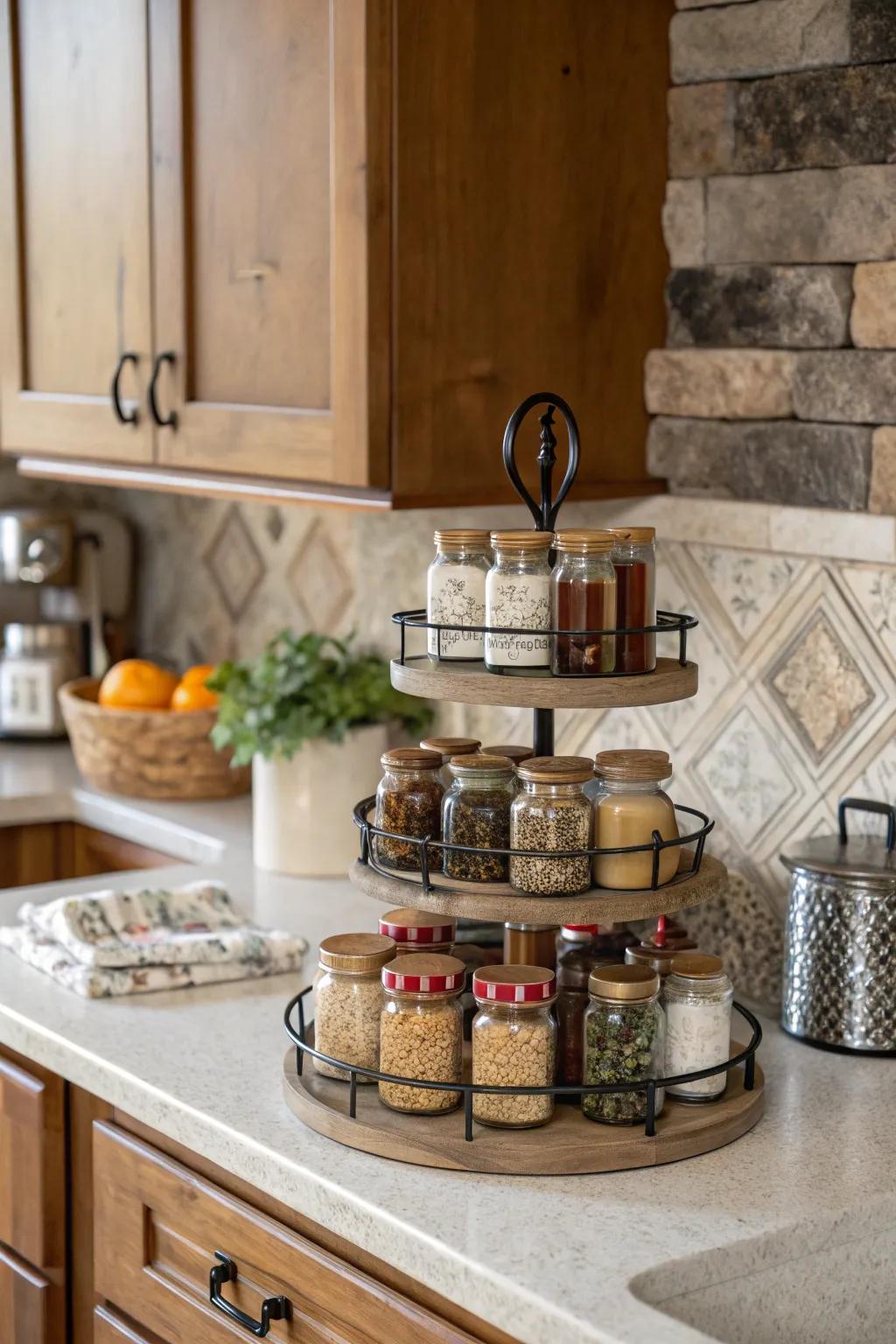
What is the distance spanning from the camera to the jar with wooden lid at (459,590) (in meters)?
1.48

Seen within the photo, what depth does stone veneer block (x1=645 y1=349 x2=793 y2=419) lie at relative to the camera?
188 cm

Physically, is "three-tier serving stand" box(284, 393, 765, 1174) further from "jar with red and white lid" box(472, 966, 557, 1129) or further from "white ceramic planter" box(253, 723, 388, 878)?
"white ceramic planter" box(253, 723, 388, 878)

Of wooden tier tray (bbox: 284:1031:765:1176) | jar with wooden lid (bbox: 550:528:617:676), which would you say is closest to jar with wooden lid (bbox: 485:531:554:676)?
jar with wooden lid (bbox: 550:528:617:676)

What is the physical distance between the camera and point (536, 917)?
1.38 meters

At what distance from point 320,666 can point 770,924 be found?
77cm

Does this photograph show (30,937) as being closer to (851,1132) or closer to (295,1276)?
(295,1276)

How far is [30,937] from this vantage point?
6.37 feet

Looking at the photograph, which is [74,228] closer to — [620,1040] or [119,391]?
[119,391]

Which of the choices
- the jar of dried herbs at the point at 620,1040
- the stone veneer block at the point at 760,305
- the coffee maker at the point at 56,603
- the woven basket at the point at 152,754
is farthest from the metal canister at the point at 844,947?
the coffee maker at the point at 56,603

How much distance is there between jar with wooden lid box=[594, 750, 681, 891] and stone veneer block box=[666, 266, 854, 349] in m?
0.62

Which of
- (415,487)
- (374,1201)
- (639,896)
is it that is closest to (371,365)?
(415,487)

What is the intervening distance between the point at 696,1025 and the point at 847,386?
0.73 meters

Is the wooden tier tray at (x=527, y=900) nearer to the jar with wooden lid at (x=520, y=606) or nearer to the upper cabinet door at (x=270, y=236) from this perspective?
the jar with wooden lid at (x=520, y=606)

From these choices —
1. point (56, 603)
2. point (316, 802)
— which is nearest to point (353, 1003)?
point (316, 802)
